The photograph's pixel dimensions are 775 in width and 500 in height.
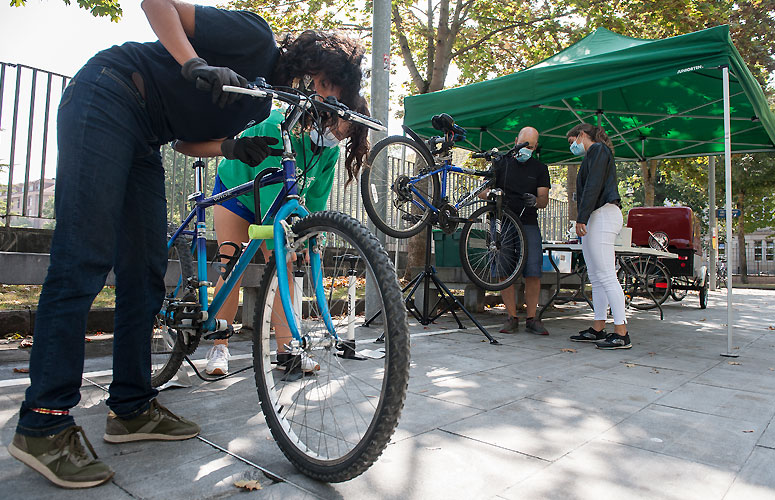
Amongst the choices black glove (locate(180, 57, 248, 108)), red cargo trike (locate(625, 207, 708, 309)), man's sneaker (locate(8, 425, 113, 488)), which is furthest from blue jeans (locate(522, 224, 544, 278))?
red cargo trike (locate(625, 207, 708, 309))

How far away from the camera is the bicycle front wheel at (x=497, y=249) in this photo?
554 centimetres

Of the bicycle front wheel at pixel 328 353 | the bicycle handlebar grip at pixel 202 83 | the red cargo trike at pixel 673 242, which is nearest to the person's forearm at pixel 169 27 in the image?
the bicycle handlebar grip at pixel 202 83

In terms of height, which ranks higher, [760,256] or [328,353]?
[760,256]

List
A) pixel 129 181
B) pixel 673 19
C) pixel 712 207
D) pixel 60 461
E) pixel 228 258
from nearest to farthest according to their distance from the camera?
1. pixel 60 461
2. pixel 129 181
3. pixel 228 258
4. pixel 673 19
5. pixel 712 207

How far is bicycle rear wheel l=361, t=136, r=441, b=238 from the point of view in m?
4.88

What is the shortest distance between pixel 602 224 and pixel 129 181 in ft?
13.7

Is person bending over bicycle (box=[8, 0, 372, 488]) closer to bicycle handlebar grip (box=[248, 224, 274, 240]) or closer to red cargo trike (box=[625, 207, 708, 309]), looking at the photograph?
bicycle handlebar grip (box=[248, 224, 274, 240])

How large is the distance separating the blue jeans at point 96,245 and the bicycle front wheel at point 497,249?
3740 mm

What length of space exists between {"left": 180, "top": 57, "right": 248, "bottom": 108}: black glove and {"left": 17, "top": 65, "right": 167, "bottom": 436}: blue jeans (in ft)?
1.20

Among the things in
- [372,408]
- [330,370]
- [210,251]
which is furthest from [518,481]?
[210,251]

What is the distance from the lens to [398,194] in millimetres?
5090

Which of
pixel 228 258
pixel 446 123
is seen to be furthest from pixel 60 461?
pixel 446 123

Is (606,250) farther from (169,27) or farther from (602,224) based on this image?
(169,27)

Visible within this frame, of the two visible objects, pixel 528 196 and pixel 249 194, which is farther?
pixel 528 196
